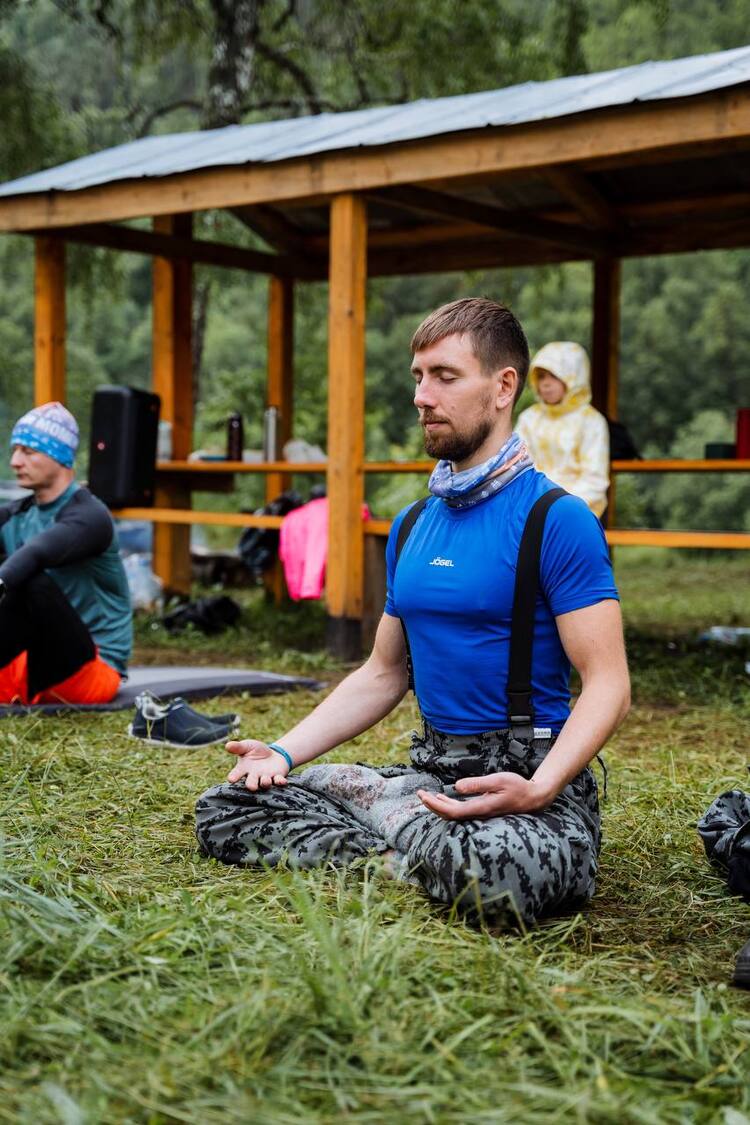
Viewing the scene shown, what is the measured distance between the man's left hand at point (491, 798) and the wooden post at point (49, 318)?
7.49m

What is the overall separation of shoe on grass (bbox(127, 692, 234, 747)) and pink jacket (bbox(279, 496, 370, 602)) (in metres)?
2.69

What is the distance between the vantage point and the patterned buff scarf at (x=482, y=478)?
3229mm

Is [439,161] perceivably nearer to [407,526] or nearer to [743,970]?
[407,526]

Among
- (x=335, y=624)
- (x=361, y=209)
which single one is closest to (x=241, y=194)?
(x=361, y=209)

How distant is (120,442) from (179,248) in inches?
66.5

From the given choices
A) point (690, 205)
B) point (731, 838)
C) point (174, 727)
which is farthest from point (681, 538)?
point (731, 838)

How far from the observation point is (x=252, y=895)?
3.10 meters

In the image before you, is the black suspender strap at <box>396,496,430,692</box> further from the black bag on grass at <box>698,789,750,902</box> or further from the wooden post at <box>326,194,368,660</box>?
the wooden post at <box>326,194,368,660</box>

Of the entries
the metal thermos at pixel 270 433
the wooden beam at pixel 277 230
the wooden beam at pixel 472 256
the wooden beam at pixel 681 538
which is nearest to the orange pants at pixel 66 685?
the wooden beam at pixel 681 538

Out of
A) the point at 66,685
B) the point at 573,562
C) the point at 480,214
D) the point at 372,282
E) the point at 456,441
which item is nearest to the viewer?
the point at 573,562

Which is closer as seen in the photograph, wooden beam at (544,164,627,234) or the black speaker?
wooden beam at (544,164,627,234)

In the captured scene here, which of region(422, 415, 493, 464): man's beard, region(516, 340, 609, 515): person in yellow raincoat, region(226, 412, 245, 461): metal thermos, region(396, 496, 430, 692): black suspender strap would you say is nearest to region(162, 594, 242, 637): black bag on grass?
region(226, 412, 245, 461): metal thermos

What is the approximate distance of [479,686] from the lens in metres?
3.26

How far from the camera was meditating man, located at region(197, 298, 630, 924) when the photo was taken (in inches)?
119
